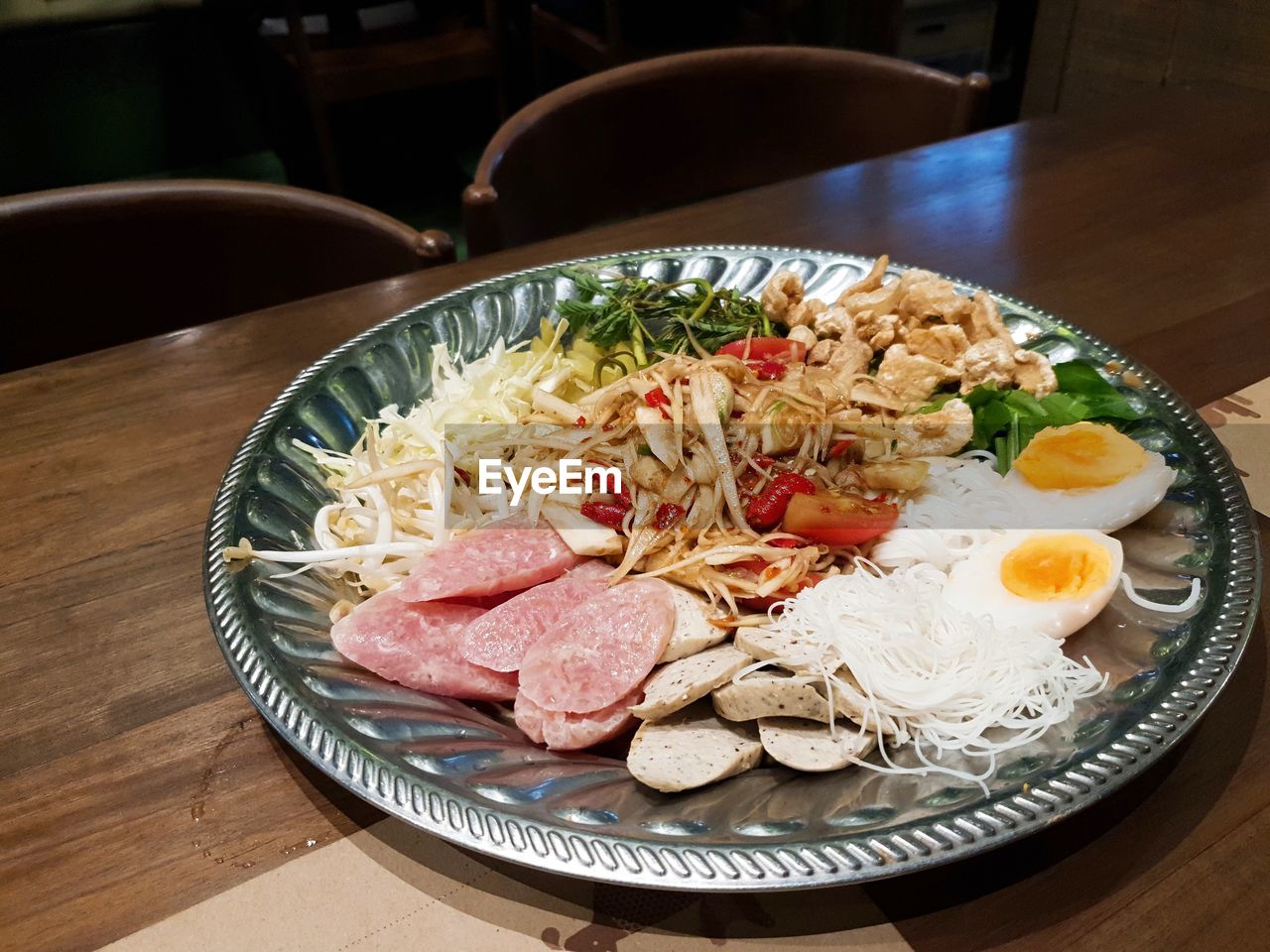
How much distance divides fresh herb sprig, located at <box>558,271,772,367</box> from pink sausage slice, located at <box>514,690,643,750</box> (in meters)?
0.87

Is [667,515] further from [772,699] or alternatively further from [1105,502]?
[1105,502]

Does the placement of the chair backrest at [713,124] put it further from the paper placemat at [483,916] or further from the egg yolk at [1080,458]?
the paper placemat at [483,916]

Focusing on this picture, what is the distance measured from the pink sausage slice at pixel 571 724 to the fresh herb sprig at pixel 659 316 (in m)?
0.87

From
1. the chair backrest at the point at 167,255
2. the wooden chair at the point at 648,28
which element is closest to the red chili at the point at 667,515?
the chair backrest at the point at 167,255

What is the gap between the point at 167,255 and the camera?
241cm

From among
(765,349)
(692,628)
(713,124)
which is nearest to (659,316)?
(765,349)

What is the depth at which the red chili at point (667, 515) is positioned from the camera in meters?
1.55

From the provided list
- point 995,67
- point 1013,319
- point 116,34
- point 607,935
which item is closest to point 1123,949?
point 607,935

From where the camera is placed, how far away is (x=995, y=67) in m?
6.36

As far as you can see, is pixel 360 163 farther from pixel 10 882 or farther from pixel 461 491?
pixel 10 882

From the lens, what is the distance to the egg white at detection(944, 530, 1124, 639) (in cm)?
129

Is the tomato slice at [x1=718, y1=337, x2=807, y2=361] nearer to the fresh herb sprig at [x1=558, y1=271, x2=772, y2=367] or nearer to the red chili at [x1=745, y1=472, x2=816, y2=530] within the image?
the fresh herb sprig at [x1=558, y1=271, x2=772, y2=367]

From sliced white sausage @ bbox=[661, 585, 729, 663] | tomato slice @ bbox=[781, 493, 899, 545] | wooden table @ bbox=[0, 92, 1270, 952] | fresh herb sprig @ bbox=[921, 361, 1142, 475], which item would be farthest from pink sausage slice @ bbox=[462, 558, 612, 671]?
fresh herb sprig @ bbox=[921, 361, 1142, 475]

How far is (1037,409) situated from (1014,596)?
49 centimetres
